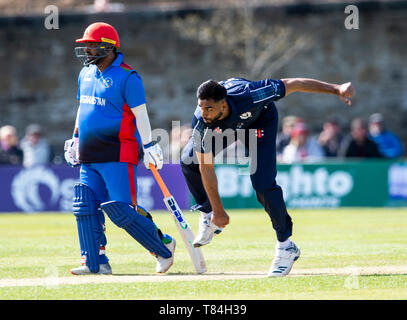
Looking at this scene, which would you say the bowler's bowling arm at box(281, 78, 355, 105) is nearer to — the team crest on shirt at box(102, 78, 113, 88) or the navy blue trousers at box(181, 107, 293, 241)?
the navy blue trousers at box(181, 107, 293, 241)

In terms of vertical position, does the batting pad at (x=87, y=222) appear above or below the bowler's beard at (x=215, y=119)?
below

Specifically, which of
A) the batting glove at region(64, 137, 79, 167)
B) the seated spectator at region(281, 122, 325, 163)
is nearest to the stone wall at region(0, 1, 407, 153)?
the seated spectator at region(281, 122, 325, 163)

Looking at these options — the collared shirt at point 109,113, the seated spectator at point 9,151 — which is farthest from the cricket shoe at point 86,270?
the seated spectator at point 9,151

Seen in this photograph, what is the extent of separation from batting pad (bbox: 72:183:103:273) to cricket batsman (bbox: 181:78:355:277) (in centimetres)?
115

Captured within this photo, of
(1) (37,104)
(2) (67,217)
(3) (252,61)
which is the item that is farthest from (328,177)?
(1) (37,104)

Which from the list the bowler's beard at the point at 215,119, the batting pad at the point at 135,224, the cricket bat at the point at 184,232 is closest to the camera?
the bowler's beard at the point at 215,119

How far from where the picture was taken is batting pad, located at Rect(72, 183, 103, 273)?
891 centimetres

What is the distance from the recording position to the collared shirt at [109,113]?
8.80 meters

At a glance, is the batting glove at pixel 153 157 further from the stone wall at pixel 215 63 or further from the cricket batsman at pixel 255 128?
the stone wall at pixel 215 63

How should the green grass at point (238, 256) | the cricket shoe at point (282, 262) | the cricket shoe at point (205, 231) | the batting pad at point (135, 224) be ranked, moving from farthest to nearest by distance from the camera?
the cricket shoe at point (205, 231) < the batting pad at point (135, 224) < the cricket shoe at point (282, 262) < the green grass at point (238, 256)

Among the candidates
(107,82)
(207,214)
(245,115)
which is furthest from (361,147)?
(107,82)

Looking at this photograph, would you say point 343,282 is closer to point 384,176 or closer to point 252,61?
point 384,176

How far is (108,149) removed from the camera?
891 cm

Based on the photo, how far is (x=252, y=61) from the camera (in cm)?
2662
